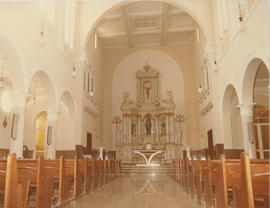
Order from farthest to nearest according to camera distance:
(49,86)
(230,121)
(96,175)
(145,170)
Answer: (145,170) → (230,121) → (49,86) → (96,175)

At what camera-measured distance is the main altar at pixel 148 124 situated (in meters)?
16.8

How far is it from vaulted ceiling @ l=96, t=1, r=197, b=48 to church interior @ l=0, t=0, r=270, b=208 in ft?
0.25

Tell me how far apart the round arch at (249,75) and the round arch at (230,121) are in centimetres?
158

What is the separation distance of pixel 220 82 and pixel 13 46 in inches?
336

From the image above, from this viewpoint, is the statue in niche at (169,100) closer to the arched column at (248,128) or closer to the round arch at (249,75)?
the arched column at (248,128)

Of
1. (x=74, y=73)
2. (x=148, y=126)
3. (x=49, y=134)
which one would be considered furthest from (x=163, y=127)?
(x=49, y=134)

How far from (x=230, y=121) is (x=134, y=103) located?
27.8ft

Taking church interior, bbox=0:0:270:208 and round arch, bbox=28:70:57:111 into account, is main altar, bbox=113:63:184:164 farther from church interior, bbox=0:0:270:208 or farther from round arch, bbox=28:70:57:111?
round arch, bbox=28:70:57:111

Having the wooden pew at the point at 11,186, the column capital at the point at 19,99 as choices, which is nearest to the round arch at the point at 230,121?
the column capital at the point at 19,99

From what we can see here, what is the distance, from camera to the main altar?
55.0 feet

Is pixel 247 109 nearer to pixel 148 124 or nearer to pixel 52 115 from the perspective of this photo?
pixel 52 115

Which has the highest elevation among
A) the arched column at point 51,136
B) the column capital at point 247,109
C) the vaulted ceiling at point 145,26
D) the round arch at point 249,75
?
the vaulted ceiling at point 145,26

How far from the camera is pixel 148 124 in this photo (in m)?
17.8

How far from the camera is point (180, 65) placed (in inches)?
745
